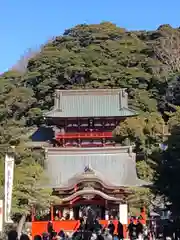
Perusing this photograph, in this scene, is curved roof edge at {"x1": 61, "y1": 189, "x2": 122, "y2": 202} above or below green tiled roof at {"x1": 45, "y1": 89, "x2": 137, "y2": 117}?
below

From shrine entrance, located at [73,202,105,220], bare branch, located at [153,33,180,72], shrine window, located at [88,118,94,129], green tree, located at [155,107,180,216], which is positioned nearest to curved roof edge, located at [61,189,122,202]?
shrine entrance, located at [73,202,105,220]

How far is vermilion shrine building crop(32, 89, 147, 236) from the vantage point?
32.1 m

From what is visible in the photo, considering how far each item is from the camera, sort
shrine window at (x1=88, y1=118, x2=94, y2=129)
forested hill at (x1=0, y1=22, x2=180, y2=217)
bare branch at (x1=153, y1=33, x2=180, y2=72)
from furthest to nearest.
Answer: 1. bare branch at (x1=153, y1=33, x2=180, y2=72)
2. forested hill at (x1=0, y1=22, x2=180, y2=217)
3. shrine window at (x1=88, y1=118, x2=94, y2=129)

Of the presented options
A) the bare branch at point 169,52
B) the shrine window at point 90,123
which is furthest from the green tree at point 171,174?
the bare branch at point 169,52

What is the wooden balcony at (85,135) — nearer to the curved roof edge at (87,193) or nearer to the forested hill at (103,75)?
the forested hill at (103,75)

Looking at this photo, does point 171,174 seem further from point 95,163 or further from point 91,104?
point 91,104

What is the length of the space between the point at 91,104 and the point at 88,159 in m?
9.59

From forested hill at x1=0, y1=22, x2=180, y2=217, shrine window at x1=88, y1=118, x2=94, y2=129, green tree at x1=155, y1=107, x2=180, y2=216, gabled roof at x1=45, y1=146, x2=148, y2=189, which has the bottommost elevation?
green tree at x1=155, y1=107, x2=180, y2=216

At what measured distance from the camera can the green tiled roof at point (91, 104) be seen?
4578cm

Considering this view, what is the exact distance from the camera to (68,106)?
47281mm

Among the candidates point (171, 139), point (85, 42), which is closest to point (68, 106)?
point (85, 42)

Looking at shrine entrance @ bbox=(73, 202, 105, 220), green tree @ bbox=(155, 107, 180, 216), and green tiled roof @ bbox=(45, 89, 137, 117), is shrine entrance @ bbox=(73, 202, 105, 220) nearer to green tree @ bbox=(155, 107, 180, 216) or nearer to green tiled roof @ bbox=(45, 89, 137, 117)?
green tiled roof @ bbox=(45, 89, 137, 117)

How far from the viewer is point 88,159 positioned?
39031 millimetres

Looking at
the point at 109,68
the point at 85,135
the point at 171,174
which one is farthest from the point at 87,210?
the point at 109,68
